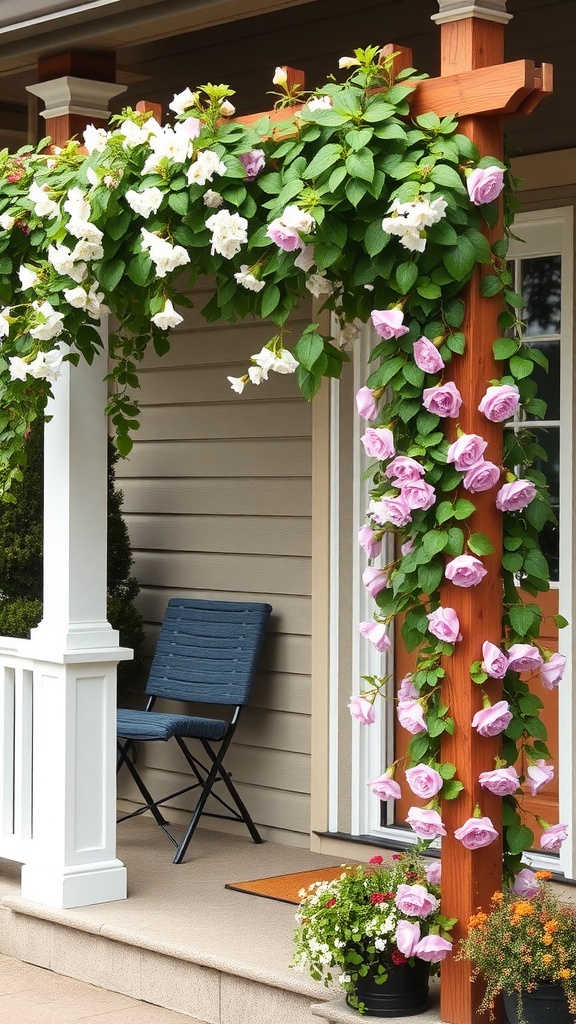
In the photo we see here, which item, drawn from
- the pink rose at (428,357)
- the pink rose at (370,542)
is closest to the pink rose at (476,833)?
the pink rose at (370,542)

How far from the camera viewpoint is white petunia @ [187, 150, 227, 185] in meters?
3.41

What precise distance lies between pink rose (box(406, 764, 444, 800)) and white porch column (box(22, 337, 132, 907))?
4.84 feet

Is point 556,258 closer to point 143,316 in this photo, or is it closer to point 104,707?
point 143,316

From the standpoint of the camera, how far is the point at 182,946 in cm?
390

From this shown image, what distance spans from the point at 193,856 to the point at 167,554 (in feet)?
4.45

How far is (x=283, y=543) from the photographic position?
544cm

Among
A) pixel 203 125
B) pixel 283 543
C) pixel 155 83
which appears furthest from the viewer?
pixel 155 83

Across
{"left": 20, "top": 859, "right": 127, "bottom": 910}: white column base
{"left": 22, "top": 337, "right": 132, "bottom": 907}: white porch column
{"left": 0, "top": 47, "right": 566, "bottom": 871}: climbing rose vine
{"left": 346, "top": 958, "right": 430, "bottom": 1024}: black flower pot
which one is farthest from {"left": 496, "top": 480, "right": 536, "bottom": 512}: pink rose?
{"left": 20, "top": 859, "right": 127, "bottom": 910}: white column base

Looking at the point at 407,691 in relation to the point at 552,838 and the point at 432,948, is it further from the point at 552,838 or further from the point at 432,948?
the point at 432,948

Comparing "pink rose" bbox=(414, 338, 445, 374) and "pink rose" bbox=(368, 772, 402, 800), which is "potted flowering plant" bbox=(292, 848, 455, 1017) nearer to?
"pink rose" bbox=(368, 772, 402, 800)

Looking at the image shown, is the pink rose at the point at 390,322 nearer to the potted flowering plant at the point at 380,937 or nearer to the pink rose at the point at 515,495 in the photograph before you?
the pink rose at the point at 515,495

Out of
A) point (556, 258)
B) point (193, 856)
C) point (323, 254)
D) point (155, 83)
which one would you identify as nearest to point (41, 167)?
point (323, 254)

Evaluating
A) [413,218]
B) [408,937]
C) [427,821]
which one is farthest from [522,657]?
[413,218]

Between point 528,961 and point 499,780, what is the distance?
38 centimetres
